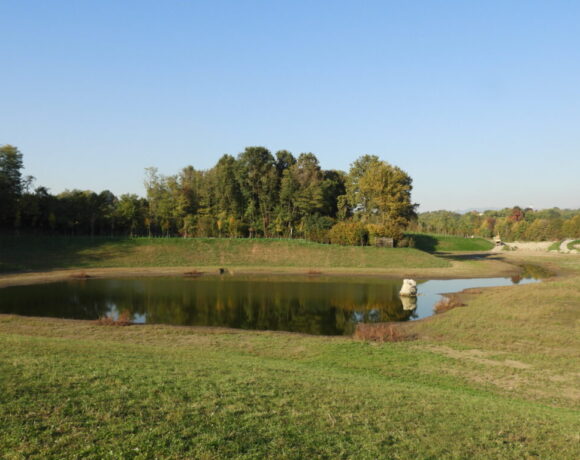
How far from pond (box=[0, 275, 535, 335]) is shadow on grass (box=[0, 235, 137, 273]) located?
42.0 feet

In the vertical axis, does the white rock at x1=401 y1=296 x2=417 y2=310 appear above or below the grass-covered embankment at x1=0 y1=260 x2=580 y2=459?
below

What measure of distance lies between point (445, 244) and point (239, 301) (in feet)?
287

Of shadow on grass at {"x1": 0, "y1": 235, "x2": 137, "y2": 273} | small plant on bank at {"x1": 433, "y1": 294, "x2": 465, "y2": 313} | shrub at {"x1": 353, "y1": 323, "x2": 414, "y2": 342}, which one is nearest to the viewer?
shrub at {"x1": 353, "y1": 323, "x2": 414, "y2": 342}

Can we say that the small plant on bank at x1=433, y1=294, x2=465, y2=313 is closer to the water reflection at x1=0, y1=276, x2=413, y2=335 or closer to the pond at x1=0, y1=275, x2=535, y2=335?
the pond at x1=0, y1=275, x2=535, y2=335

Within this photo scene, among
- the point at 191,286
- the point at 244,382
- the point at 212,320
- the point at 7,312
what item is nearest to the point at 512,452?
the point at 244,382

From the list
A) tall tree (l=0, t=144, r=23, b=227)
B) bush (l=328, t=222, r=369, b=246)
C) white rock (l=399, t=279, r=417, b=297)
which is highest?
tall tree (l=0, t=144, r=23, b=227)

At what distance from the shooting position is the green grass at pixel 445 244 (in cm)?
10869

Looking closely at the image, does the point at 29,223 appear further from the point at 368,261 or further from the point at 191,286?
the point at 368,261

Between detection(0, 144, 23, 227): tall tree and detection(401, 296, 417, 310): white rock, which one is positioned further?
detection(0, 144, 23, 227): tall tree

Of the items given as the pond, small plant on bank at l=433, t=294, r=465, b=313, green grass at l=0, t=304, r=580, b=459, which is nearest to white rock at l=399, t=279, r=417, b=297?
the pond

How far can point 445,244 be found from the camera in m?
112

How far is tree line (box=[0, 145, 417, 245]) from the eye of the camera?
80.9 meters

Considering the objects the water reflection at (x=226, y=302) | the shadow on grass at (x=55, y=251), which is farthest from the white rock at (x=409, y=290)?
the shadow on grass at (x=55, y=251)

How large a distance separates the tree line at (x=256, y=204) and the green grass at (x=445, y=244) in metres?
19.5
